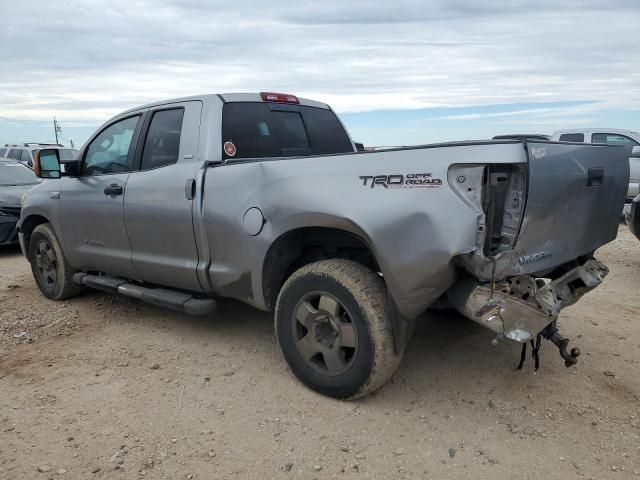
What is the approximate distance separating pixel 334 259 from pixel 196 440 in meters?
1.33

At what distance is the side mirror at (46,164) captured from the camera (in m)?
5.10

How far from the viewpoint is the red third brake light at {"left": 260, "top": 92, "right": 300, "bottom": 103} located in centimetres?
448

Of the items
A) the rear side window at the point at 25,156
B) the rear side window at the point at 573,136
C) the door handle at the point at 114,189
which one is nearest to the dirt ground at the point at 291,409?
the door handle at the point at 114,189

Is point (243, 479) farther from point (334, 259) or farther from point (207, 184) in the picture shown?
point (207, 184)

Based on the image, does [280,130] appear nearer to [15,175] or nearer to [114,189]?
[114,189]

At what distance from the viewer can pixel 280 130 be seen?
449 cm

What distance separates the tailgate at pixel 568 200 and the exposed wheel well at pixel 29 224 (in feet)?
16.5

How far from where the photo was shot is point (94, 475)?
8.98ft

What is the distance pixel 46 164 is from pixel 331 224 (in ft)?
11.0

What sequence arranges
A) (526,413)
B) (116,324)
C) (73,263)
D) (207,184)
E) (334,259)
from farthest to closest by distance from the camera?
(73,263) → (116,324) → (207,184) → (334,259) → (526,413)

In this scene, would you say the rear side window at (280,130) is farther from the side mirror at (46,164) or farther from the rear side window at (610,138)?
the rear side window at (610,138)

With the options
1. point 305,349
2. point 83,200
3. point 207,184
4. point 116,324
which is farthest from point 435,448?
point 83,200

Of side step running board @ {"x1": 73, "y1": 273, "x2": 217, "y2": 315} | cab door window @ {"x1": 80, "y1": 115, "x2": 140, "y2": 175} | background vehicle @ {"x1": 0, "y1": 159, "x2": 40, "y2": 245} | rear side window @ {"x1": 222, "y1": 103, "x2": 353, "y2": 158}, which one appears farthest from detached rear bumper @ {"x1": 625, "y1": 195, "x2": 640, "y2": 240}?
background vehicle @ {"x1": 0, "y1": 159, "x2": 40, "y2": 245}

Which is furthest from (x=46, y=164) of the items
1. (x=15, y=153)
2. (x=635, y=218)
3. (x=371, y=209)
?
(x=15, y=153)
